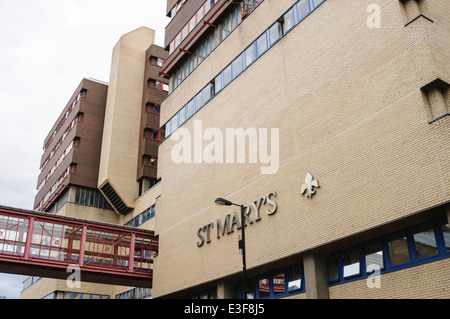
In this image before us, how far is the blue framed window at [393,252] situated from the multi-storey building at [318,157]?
0.19 ft

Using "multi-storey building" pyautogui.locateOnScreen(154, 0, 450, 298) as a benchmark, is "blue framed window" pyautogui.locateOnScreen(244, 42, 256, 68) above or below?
above

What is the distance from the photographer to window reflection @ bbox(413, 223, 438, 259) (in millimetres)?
17641

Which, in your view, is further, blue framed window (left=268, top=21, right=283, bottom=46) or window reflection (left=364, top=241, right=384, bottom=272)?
blue framed window (left=268, top=21, right=283, bottom=46)

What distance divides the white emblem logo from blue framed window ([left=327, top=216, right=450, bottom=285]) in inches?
122

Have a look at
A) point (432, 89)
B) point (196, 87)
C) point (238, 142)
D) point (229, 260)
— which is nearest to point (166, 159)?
point (196, 87)

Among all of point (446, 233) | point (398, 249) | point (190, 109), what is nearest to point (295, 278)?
point (398, 249)

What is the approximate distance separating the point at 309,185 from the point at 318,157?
146 centimetres

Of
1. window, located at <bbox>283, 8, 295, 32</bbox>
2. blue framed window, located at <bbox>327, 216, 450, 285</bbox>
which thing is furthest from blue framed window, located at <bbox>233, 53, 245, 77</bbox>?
blue framed window, located at <bbox>327, 216, 450, 285</bbox>

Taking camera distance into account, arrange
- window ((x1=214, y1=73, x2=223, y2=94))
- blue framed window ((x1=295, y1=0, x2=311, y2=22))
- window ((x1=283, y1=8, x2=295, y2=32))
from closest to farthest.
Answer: blue framed window ((x1=295, y1=0, x2=311, y2=22))
window ((x1=283, y1=8, x2=295, y2=32))
window ((x1=214, y1=73, x2=223, y2=94))

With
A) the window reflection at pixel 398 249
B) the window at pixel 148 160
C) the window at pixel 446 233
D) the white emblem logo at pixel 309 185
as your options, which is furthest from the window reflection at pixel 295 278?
the window at pixel 148 160

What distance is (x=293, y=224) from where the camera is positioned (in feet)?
76.5

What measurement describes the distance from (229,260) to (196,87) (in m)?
15.8

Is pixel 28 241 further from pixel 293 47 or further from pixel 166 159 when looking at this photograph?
pixel 293 47

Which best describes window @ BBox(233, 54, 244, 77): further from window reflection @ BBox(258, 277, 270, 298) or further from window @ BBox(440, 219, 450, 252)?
window @ BBox(440, 219, 450, 252)
